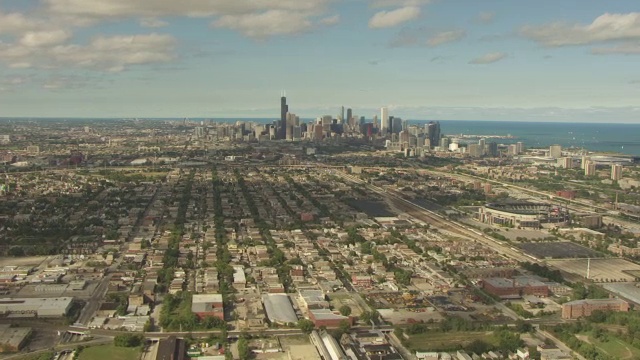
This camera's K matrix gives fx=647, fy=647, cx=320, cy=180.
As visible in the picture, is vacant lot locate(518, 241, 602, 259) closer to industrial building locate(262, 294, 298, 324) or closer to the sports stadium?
the sports stadium

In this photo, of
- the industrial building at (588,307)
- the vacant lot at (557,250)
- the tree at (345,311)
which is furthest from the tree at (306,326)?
the vacant lot at (557,250)

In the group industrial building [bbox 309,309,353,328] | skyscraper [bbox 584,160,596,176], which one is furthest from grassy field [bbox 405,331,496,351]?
skyscraper [bbox 584,160,596,176]

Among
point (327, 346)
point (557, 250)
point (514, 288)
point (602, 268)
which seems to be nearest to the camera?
point (327, 346)

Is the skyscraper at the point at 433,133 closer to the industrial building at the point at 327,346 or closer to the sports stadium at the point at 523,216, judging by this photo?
the sports stadium at the point at 523,216

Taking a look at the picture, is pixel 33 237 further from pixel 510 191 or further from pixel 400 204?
pixel 510 191

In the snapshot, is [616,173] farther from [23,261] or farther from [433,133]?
[23,261]

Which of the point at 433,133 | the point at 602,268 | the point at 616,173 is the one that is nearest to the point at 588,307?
the point at 602,268

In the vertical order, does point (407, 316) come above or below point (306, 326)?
below
